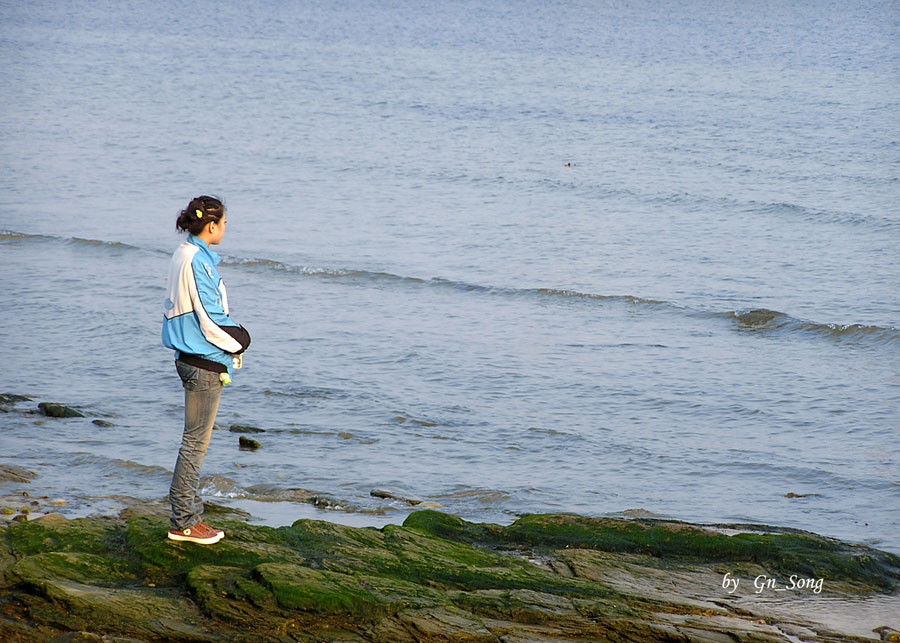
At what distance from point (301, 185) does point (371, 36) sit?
51090 mm

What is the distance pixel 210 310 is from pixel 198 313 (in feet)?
0.23

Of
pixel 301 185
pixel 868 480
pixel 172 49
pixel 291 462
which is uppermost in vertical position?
pixel 172 49

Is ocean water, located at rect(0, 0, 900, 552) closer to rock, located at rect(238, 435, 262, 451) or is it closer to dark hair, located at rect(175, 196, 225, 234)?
rock, located at rect(238, 435, 262, 451)

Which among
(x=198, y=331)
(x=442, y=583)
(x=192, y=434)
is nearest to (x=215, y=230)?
(x=198, y=331)

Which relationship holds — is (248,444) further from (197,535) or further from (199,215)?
(199,215)

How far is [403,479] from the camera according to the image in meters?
10.6

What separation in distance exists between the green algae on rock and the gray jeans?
0.22m

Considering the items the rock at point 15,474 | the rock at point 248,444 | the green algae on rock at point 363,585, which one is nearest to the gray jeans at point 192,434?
the green algae on rock at point 363,585

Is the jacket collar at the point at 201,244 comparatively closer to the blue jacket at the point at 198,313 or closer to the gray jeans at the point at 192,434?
the blue jacket at the point at 198,313

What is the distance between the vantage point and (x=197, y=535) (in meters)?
6.16

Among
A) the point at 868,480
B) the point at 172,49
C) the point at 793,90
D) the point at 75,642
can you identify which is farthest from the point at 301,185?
the point at 172,49

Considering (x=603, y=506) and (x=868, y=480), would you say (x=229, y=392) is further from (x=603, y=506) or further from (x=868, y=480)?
(x=868, y=480)

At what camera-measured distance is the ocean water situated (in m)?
10.8

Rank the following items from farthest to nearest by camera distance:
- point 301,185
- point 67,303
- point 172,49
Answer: point 172,49
point 301,185
point 67,303
